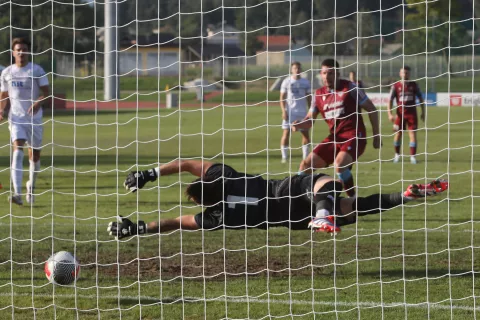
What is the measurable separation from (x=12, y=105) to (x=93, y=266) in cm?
395

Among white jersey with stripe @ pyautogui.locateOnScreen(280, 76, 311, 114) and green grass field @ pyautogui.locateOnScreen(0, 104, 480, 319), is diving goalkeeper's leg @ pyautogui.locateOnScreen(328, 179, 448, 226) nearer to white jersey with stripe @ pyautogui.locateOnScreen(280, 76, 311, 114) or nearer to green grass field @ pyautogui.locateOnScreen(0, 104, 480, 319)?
green grass field @ pyautogui.locateOnScreen(0, 104, 480, 319)

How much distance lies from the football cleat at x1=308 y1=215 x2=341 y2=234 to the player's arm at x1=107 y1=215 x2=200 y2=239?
3.13 feet

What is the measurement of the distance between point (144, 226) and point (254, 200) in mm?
871

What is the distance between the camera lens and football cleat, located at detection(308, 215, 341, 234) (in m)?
6.46

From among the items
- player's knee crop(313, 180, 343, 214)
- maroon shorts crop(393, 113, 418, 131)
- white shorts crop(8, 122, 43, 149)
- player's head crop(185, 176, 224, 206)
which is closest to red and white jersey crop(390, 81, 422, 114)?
maroon shorts crop(393, 113, 418, 131)

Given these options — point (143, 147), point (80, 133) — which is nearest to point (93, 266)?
point (143, 147)

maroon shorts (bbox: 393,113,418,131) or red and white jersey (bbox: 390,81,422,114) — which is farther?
red and white jersey (bbox: 390,81,422,114)

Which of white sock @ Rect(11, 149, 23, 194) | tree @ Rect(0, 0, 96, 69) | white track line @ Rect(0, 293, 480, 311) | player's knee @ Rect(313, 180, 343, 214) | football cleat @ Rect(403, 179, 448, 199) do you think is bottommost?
tree @ Rect(0, 0, 96, 69)

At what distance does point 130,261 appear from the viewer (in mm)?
7426

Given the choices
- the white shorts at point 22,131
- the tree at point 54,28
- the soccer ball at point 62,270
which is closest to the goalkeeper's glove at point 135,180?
the soccer ball at point 62,270

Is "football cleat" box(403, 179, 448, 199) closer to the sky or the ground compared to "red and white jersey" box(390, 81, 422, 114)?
closer to the sky

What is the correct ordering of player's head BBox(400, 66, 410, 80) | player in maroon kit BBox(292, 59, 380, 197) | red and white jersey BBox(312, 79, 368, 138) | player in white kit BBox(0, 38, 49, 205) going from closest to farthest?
player in maroon kit BBox(292, 59, 380, 197) < red and white jersey BBox(312, 79, 368, 138) < player in white kit BBox(0, 38, 49, 205) < player's head BBox(400, 66, 410, 80)

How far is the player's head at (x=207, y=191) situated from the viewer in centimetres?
667

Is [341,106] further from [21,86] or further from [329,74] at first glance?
[21,86]
